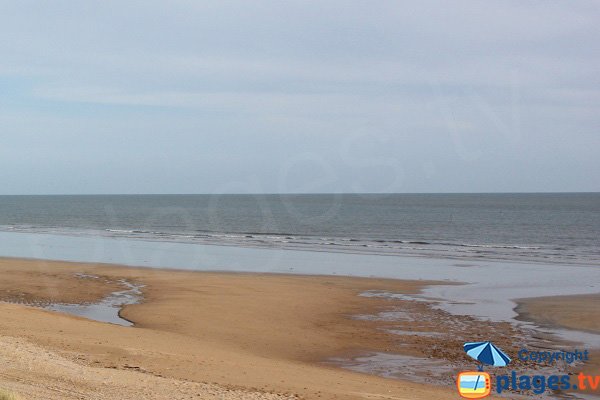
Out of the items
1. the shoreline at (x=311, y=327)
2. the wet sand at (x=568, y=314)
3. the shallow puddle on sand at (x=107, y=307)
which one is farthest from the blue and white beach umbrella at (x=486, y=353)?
the shallow puddle on sand at (x=107, y=307)

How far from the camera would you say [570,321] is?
687 inches

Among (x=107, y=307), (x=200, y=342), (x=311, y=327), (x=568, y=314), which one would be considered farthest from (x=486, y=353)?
(x=107, y=307)

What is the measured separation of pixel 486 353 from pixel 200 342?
5.86 m

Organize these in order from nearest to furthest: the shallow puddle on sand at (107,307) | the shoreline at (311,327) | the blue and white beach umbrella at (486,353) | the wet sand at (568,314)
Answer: the blue and white beach umbrella at (486,353) < the shoreline at (311,327) < the wet sand at (568,314) < the shallow puddle on sand at (107,307)

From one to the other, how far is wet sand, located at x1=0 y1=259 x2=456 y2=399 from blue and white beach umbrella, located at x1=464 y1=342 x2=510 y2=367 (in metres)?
0.76

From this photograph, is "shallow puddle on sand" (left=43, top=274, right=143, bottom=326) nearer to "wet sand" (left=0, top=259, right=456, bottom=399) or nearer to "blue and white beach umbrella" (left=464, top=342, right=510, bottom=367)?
"wet sand" (left=0, top=259, right=456, bottom=399)

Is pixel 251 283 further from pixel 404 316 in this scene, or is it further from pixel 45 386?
pixel 45 386

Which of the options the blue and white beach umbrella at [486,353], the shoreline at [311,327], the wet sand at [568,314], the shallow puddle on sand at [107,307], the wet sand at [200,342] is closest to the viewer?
the wet sand at [200,342]

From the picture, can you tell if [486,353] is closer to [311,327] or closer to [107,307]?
[311,327]

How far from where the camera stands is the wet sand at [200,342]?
948cm

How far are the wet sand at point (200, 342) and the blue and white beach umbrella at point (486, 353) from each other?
760 mm

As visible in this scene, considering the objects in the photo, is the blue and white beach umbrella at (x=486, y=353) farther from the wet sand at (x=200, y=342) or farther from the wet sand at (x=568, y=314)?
the wet sand at (x=568, y=314)

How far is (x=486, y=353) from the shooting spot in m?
10.9

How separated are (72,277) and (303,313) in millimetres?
11564
